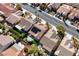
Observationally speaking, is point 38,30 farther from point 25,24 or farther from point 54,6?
point 54,6

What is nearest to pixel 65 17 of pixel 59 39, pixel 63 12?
pixel 63 12

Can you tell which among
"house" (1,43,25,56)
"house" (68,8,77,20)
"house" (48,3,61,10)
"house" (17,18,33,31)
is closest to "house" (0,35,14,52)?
"house" (1,43,25,56)

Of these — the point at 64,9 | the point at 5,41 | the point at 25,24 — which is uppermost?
the point at 64,9

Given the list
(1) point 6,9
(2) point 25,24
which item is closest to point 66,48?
(2) point 25,24

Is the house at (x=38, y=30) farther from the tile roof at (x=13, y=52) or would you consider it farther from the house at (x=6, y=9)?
the house at (x=6, y=9)

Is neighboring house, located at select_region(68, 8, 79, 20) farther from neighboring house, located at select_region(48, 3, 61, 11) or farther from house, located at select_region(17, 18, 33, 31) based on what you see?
house, located at select_region(17, 18, 33, 31)
